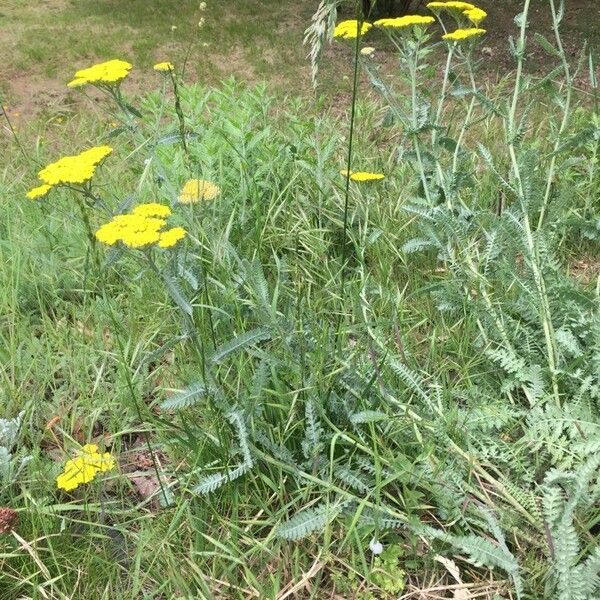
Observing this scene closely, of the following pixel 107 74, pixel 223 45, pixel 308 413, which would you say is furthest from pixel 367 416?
pixel 223 45

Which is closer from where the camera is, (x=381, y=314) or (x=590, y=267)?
(x=381, y=314)

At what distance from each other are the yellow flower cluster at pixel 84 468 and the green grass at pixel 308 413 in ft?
0.21

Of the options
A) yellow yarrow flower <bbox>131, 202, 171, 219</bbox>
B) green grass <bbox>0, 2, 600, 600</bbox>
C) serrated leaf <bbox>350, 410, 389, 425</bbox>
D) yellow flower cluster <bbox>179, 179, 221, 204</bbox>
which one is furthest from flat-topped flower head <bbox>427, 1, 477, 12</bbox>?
serrated leaf <bbox>350, 410, 389, 425</bbox>

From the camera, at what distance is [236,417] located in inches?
54.3

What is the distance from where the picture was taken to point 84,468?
4.33 ft

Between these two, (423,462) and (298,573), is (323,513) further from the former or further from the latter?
(423,462)

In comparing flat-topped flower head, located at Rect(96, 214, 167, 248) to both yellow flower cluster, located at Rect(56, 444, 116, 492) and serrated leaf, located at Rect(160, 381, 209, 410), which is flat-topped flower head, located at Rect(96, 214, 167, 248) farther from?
yellow flower cluster, located at Rect(56, 444, 116, 492)

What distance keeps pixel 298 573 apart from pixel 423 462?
36cm

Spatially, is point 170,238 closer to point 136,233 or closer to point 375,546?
point 136,233

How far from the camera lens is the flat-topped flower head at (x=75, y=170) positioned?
1.32 metres

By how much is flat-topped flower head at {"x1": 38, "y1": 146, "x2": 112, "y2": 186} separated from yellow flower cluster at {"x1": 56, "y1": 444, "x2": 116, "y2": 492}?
→ 1.92ft

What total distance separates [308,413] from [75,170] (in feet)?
2.41

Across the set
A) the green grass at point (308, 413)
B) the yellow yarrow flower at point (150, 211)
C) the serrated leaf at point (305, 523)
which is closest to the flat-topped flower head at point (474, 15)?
the green grass at point (308, 413)

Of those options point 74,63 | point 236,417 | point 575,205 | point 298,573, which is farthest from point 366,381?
point 74,63
